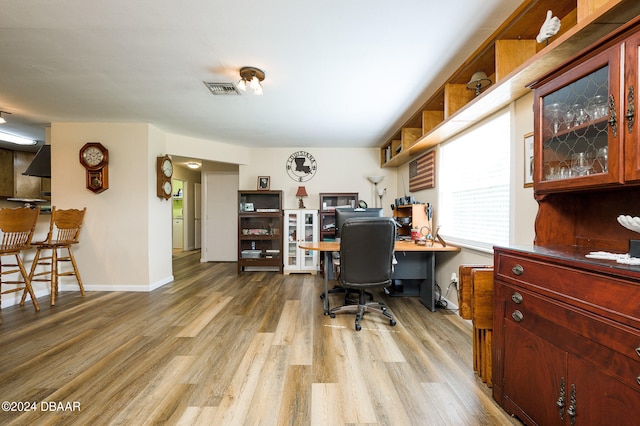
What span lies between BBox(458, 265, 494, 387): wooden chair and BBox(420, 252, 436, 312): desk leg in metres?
1.17

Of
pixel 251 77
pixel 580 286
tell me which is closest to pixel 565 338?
pixel 580 286

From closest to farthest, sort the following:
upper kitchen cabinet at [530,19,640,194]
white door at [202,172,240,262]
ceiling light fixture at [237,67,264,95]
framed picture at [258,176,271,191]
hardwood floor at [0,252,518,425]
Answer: upper kitchen cabinet at [530,19,640,194]
hardwood floor at [0,252,518,425]
ceiling light fixture at [237,67,264,95]
framed picture at [258,176,271,191]
white door at [202,172,240,262]

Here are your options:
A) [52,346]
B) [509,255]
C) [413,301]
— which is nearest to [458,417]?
[509,255]

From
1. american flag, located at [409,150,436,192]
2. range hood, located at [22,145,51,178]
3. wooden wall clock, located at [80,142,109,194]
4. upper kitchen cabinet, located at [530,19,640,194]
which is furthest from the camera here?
range hood, located at [22,145,51,178]

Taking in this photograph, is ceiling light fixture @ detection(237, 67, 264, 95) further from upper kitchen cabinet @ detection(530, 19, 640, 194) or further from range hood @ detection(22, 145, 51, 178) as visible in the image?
range hood @ detection(22, 145, 51, 178)

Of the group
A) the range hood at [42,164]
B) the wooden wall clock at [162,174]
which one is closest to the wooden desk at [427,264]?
the wooden wall clock at [162,174]

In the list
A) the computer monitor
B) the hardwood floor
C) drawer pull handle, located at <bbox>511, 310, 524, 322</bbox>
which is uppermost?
the computer monitor

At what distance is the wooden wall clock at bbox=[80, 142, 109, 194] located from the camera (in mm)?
3674

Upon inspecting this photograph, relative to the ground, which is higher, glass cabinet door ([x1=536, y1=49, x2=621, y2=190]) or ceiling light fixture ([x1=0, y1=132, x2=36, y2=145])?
ceiling light fixture ([x1=0, y1=132, x2=36, y2=145])

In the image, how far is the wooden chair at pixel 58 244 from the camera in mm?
3176

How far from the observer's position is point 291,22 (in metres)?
1.74

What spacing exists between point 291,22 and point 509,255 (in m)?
1.94

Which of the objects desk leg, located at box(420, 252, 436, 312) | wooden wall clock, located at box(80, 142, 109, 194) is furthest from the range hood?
desk leg, located at box(420, 252, 436, 312)

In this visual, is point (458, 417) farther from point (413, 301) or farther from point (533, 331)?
point (413, 301)
